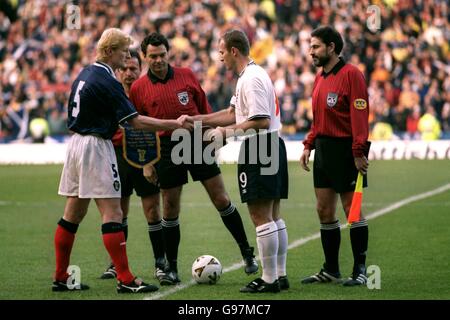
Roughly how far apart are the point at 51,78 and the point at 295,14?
7549 millimetres

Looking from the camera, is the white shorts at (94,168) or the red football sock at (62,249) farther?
the red football sock at (62,249)

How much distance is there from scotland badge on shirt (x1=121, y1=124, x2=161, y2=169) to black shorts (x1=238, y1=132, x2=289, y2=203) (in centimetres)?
146

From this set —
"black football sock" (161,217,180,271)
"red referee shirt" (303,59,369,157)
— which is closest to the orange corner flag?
"red referee shirt" (303,59,369,157)

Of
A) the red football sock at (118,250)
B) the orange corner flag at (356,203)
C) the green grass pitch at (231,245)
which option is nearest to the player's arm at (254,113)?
the orange corner flag at (356,203)

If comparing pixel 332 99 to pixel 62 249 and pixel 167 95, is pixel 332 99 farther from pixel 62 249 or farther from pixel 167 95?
pixel 62 249

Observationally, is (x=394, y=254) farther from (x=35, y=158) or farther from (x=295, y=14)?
(x=295, y=14)

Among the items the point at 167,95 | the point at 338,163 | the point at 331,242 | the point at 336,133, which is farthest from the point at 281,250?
the point at 167,95

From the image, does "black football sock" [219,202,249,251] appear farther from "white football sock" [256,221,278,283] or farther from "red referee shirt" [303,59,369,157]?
"white football sock" [256,221,278,283]

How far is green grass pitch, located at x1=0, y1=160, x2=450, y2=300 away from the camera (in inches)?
353

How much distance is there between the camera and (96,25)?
32531mm

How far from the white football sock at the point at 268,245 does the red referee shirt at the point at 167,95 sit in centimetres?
177

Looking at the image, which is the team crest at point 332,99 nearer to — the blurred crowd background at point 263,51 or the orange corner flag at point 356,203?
the orange corner flag at point 356,203

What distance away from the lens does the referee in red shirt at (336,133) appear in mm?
9109

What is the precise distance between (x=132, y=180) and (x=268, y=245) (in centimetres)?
203
